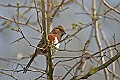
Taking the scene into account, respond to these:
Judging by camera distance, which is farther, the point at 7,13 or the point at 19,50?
the point at 19,50

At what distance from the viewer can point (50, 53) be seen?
205 cm

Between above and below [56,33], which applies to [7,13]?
above

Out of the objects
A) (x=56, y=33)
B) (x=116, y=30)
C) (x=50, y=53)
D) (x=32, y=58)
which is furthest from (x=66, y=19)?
(x=50, y=53)

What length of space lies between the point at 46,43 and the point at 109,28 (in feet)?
10.3

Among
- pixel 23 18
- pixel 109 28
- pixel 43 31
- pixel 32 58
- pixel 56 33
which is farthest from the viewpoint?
pixel 109 28

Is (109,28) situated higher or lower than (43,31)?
higher

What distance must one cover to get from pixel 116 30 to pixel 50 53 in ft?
10.1

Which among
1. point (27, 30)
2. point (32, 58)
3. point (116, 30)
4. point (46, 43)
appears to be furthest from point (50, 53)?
point (116, 30)

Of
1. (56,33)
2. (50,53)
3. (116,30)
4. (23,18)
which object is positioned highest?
(116,30)

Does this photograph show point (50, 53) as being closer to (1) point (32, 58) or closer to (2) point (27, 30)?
(1) point (32, 58)

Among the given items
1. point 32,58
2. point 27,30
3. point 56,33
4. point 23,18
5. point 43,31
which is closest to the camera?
point 43,31

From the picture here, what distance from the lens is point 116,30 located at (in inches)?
197

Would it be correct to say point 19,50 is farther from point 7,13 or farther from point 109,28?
point 109,28

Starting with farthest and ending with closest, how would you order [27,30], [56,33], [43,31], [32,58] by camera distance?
1. [27,30]
2. [56,33]
3. [32,58]
4. [43,31]
